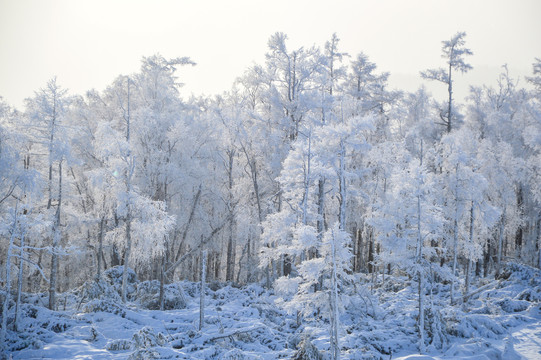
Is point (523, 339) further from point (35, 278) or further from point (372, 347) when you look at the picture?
point (35, 278)

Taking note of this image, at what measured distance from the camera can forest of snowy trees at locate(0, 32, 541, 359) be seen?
46.1 ft

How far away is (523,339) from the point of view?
13.0 meters

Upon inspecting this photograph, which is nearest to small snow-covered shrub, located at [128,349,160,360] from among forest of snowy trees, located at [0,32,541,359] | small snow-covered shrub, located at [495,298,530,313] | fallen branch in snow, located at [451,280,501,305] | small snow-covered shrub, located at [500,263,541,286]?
forest of snowy trees, located at [0,32,541,359]

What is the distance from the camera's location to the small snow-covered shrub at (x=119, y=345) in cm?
1195

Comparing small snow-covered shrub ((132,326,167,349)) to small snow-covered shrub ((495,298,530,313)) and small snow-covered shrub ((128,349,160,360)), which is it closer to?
small snow-covered shrub ((128,349,160,360))

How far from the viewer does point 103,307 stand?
15.7m

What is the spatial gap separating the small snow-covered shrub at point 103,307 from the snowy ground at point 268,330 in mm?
40

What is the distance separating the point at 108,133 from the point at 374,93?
17708 millimetres

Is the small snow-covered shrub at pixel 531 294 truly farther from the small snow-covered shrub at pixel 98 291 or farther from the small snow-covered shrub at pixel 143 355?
A: the small snow-covered shrub at pixel 98 291

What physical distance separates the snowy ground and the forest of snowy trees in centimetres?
98

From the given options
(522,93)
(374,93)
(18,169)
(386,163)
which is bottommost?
(18,169)

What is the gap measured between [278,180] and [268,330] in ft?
24.8

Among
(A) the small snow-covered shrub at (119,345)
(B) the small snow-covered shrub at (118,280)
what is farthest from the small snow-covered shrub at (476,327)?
(B) the small snow-covered shrub at (118,280)

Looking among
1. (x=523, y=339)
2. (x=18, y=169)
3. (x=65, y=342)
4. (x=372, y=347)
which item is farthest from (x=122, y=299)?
(x=523, y=339)
